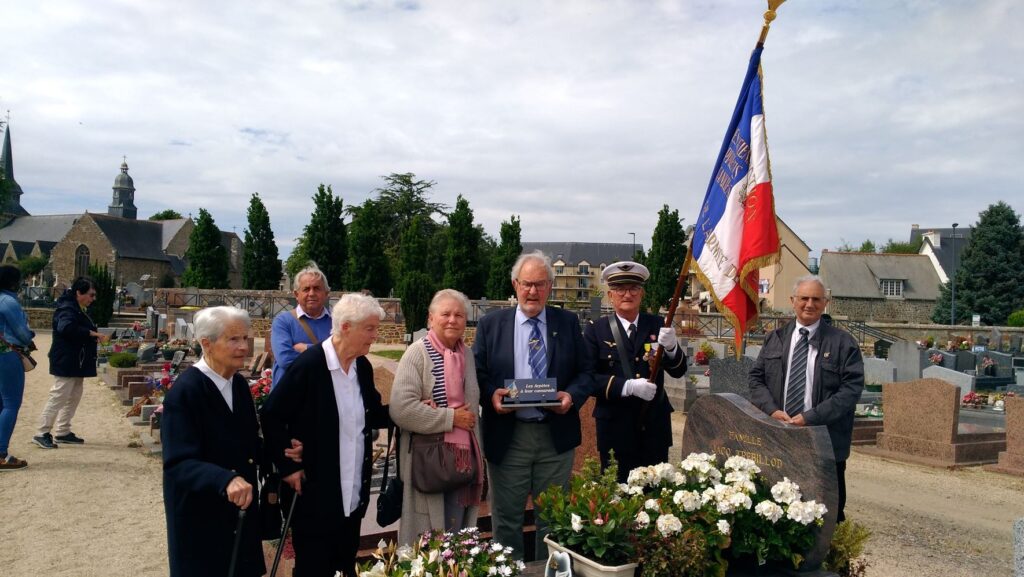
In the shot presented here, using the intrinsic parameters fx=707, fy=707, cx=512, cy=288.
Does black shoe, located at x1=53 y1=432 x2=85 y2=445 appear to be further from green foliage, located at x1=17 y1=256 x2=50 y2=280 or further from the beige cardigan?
green foliage, located at x1=17 y1=256 x2=50 y2=280

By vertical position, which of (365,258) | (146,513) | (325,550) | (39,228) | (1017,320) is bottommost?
(146,513)

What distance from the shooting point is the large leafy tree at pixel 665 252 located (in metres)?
36.1

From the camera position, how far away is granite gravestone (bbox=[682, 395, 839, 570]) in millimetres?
3639

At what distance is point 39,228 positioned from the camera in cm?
7631

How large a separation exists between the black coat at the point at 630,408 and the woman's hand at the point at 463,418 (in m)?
1.01

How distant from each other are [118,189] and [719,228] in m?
98.5

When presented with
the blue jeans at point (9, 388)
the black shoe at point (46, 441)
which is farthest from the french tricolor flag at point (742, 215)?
the black shoe at point (46, 441)

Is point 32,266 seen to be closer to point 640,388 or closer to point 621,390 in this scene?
point 621,390

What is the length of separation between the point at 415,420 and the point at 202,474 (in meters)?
1.04

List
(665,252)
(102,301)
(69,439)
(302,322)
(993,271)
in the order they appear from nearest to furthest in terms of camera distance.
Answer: (302,322) → (69,439) → (102,301) → (665,252) → (993,271)

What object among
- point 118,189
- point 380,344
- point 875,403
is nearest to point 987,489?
point 875,403

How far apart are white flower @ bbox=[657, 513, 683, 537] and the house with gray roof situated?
48.8 metres

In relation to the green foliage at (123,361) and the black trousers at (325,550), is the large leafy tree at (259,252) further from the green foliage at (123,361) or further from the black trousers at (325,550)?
the black trousers at (325,550)

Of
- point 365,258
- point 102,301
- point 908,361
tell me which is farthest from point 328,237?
point 908,361
